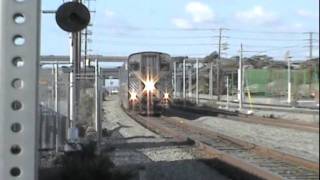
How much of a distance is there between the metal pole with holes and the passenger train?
32.6m

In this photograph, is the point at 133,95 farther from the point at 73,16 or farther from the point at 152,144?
the point at 73,16

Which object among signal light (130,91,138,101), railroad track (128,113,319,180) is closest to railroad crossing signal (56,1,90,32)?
railroad track (128,113,319,180)

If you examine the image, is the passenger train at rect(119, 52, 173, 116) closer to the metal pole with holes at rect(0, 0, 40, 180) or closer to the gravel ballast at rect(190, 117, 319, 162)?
the gravel ballast at rect(190, 117, 319, 162)

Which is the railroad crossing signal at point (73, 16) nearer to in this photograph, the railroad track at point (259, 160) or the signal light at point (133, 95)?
the railroad track at point (259, 160)

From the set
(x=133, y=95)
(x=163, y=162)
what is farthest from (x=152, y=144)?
(x=133, y=95)

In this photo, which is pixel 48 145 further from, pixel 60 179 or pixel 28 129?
pixel 28 129

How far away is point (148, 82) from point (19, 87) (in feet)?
110

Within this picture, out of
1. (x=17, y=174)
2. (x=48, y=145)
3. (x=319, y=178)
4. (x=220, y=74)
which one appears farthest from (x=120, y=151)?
(x=220, y=74)

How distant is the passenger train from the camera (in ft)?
116

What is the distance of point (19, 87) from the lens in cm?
207

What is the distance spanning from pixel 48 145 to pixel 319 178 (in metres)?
6.48

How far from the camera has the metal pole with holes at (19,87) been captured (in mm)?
2051

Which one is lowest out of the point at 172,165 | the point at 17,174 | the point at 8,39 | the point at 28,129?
the point at 172,165

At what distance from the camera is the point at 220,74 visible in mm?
65500
